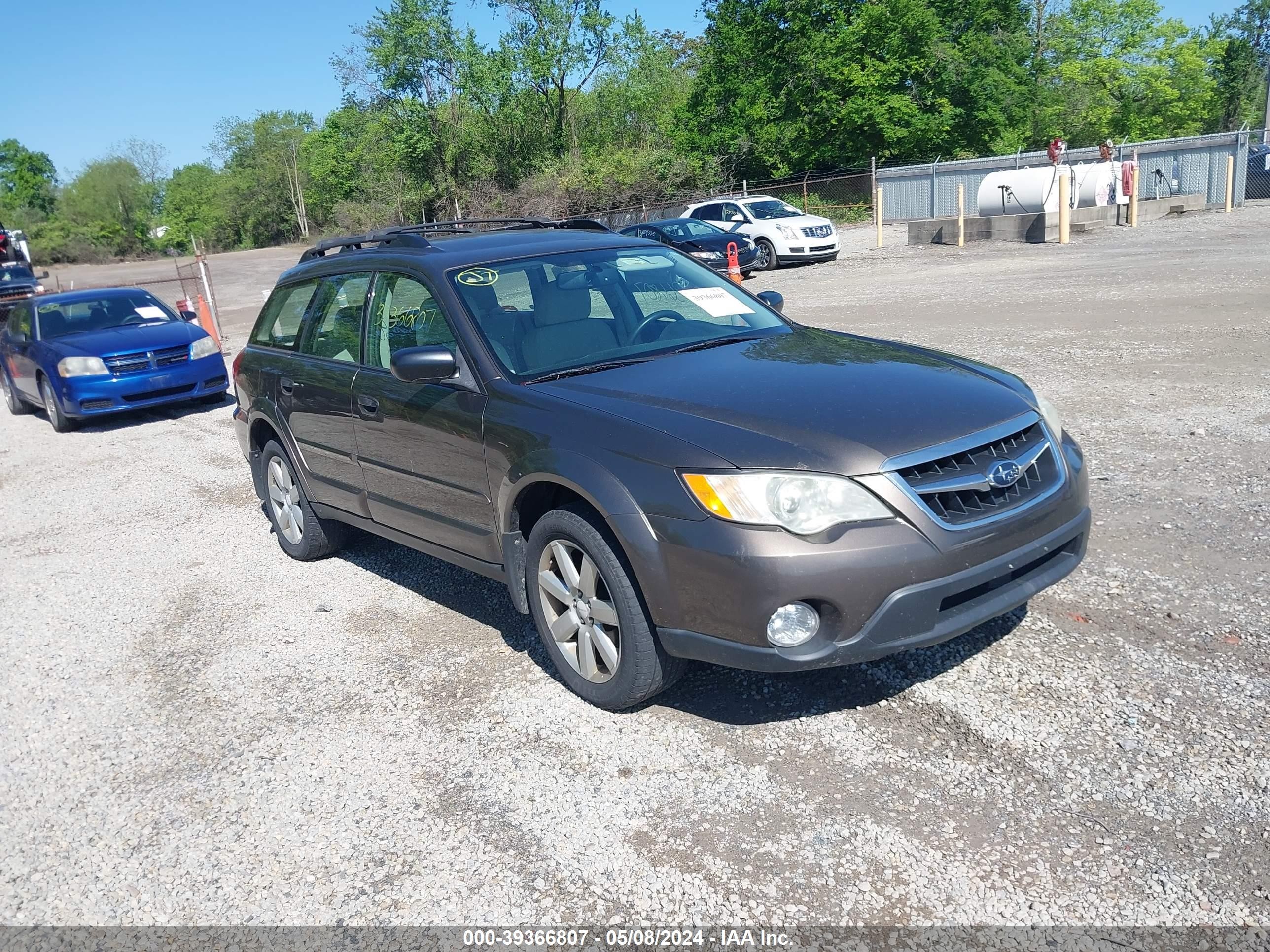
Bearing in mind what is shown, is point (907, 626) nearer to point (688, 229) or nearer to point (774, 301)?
point (774, 301)

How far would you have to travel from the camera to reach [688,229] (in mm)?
24047

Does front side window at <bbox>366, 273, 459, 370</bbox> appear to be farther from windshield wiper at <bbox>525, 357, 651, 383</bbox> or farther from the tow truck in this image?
the tow truck

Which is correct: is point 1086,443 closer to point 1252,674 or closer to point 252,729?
point 1252,674

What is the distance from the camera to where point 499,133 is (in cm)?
5534

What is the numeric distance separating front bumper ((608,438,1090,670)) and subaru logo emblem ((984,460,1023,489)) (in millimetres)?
113

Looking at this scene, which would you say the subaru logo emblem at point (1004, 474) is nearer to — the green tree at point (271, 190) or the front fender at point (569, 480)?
the front fender at point (569, 480)

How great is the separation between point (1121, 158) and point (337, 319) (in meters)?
30.4

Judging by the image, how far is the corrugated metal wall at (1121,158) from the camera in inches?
1192

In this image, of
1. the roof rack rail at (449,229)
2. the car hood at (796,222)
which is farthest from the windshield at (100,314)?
the car hood at (796,222)

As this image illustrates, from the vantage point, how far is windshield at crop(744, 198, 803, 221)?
25.6 meters

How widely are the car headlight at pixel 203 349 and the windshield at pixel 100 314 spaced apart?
33.8 inches

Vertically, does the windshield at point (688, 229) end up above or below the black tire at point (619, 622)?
above

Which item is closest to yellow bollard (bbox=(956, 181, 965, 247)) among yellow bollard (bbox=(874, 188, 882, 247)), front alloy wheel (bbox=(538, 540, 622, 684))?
yellow bollard (bbox=(874, 188, 882, 247))

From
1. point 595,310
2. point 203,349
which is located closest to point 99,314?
point 203,349
